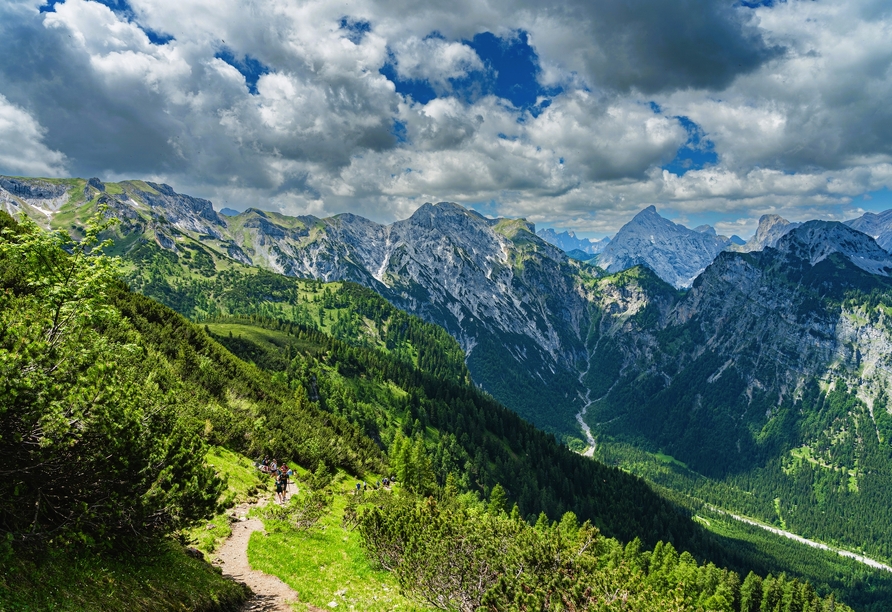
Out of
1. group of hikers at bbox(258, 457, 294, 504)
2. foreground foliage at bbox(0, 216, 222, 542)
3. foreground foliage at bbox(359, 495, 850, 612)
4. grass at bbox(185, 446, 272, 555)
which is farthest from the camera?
group of hikers at bbox(258, 457, 294, 504)

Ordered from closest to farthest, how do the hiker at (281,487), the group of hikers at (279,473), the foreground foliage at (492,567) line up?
the foreground foliage at (492,567)
the hiker at (281,487)
the group of hikers at (279,473)

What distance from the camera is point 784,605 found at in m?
108

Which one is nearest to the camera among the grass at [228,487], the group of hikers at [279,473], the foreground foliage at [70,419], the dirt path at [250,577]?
the foreground foliage at [70,419]

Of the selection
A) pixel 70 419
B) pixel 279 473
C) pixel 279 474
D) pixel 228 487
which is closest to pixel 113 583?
pixel 70 419

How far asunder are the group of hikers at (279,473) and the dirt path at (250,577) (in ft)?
28.4

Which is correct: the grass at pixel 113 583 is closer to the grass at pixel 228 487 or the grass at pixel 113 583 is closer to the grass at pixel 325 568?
the grass at pixel 325 568

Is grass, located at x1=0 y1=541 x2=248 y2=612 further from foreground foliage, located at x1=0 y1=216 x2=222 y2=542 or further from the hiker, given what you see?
the hiker

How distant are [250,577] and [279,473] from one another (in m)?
22.8

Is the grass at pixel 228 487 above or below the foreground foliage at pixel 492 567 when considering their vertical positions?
below

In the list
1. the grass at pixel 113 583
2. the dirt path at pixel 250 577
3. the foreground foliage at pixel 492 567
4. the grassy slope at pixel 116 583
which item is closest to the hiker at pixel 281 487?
the dirt path at pixel 250 577

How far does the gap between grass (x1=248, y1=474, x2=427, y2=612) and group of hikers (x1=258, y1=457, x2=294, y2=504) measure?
7346 mm

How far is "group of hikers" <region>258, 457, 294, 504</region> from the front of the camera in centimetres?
4641

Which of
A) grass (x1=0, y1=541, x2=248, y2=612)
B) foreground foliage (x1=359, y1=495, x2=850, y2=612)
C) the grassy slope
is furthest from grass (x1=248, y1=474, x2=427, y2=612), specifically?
grass (x1=0, y1=541, x2=248, y2=612)

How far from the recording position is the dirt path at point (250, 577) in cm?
2525
